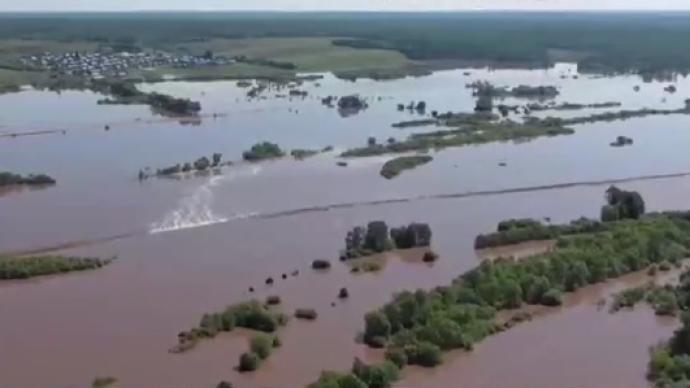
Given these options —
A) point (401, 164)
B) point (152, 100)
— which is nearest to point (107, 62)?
point (152, 100)

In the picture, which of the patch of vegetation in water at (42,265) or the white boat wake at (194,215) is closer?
the patch of vegetation in water at (42,265)

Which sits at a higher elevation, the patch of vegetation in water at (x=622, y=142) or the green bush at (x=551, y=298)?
the patch of vegetation in water at (x=622, y=142)

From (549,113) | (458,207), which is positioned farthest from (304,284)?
(549,113)

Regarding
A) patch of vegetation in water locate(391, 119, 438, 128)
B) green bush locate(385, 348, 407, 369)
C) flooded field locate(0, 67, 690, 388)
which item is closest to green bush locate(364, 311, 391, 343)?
flooded field locate(0, 67, 690, 388)

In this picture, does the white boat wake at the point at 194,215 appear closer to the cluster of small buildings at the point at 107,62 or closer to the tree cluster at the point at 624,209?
the tree cluster at the point at 624,209

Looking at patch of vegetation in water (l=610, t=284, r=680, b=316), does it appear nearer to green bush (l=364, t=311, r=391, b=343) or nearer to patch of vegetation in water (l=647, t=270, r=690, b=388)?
patch of vegetation in water (l=647, t=270, r=690, b=388)

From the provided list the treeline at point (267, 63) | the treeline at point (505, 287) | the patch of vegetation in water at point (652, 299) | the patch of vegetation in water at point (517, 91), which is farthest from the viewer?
the treeline at point (267, 63)

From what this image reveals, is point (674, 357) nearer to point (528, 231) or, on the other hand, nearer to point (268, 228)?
point (528, 231)

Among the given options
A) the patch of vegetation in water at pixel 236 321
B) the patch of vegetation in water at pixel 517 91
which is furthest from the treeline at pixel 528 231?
the patch of vegetation in water at pixel 517 91
